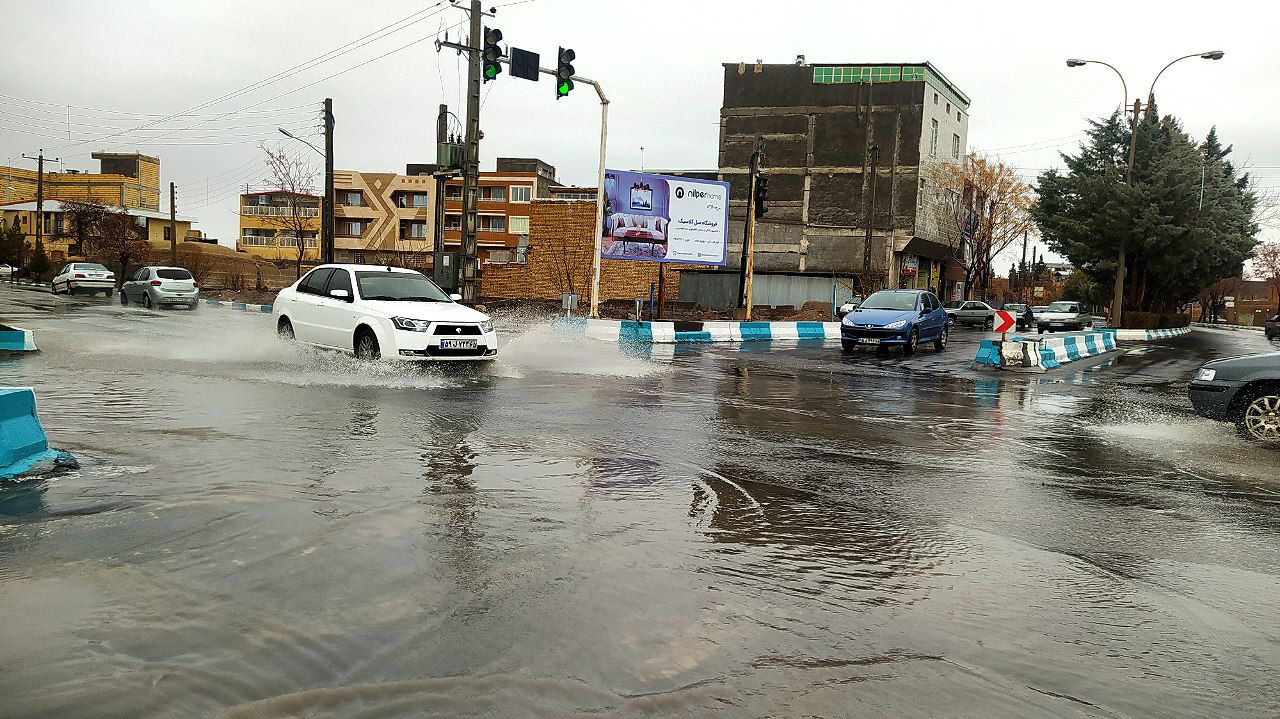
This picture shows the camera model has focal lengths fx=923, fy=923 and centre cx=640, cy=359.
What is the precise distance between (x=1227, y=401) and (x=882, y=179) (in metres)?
46.3

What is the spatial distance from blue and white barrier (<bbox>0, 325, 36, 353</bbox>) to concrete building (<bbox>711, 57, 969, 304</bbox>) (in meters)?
44.5

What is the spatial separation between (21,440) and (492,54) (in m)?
15.3

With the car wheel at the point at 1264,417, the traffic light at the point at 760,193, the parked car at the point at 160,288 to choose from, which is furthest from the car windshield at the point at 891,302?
the parked car at the point at 160,288

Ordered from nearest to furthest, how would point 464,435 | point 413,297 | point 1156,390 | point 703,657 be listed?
1. point 703,657
2. point 464,435
3. point 413,297
4. point 1156,390

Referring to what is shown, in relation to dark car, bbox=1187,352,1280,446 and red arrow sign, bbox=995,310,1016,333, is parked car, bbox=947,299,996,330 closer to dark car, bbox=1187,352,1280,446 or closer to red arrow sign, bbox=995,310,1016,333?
red arrow sign, bbox=995,310,1016,333

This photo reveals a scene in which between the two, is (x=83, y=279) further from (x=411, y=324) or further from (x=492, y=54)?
(x=411, y=324)

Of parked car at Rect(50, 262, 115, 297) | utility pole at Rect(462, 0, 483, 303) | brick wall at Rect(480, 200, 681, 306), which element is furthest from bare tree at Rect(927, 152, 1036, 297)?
parked car at Rect(50, 262, 115, 297)

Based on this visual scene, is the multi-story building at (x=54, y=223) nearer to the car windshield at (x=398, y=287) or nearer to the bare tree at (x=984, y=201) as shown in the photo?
the bare tree at (x=984, y=201)

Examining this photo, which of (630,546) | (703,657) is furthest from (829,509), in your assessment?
(703,657)

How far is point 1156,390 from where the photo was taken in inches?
635

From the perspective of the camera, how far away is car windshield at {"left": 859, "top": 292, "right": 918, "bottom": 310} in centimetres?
2430

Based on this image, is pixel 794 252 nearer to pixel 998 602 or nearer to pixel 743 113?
pixel 743 113

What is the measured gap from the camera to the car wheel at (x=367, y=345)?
1277 centimetres

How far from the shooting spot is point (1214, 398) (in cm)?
1039
